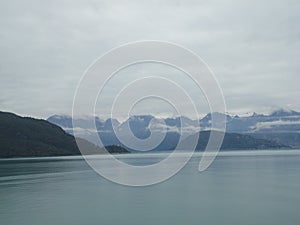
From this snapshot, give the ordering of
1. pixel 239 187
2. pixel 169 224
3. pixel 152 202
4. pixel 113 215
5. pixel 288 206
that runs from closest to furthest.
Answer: pixel 169 224 → pixel 113 215 → pixel 288 206 → pixel 152 202 → pixel 239 187

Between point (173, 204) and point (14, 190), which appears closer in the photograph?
point (173, 204)

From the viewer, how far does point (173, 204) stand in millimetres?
42281

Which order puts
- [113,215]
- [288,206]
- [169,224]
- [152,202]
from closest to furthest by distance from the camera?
[169,224] → [113,215] → [288,206] → [152,202]

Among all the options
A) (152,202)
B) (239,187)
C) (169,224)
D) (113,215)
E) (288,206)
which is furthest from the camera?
(239,187)

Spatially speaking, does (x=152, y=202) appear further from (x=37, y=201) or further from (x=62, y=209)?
(x=37, y=201)

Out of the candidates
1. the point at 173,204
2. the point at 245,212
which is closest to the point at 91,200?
the point at 173,204

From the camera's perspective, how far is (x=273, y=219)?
109ft

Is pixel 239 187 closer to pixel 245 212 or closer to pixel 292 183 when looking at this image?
pixel 292 183

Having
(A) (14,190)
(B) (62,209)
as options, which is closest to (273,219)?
(B) (62,209)

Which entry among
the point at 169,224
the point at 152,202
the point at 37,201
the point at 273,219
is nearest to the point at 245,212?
the point at 273,219

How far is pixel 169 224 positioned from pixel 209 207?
963 cm

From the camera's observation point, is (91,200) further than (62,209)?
Yes

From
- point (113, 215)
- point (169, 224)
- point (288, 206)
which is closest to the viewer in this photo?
point (169, 224)

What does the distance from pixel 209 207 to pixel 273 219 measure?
8.40 meters
